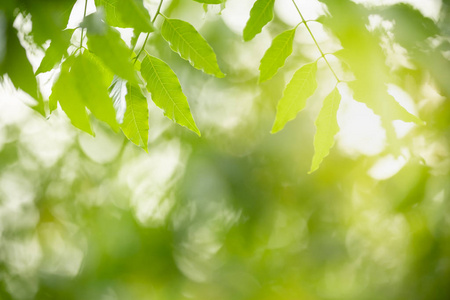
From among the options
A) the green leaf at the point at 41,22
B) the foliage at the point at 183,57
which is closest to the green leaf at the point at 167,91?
the foliage at the point at 183,57

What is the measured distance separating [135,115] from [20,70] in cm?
28

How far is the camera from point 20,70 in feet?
2.44

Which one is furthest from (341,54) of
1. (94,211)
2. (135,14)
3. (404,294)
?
(94,211)

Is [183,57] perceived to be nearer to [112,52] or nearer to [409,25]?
[112,52]

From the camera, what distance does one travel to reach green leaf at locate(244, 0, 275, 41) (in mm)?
955

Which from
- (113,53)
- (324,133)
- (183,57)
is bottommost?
(324,133)

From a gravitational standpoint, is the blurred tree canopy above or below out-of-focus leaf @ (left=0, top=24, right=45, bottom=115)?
below

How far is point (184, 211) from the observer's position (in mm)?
5383

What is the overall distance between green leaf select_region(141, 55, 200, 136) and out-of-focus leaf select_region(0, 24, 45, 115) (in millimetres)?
290

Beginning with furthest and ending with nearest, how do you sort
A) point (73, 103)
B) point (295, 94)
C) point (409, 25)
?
point (409, 25) → point (295, 94) → point (73, 103)

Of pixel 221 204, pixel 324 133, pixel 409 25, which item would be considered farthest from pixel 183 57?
pixel 221 204

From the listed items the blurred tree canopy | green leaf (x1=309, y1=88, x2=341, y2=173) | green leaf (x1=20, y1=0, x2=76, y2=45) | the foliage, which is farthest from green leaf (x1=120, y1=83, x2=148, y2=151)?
the blurred tree canopy

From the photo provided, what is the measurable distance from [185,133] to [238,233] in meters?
1.63

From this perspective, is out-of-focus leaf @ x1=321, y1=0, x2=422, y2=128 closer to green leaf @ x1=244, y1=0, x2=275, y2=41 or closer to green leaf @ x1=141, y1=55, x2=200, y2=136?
green leaf @ x1=244, y1=0, x2=275, y2=41
